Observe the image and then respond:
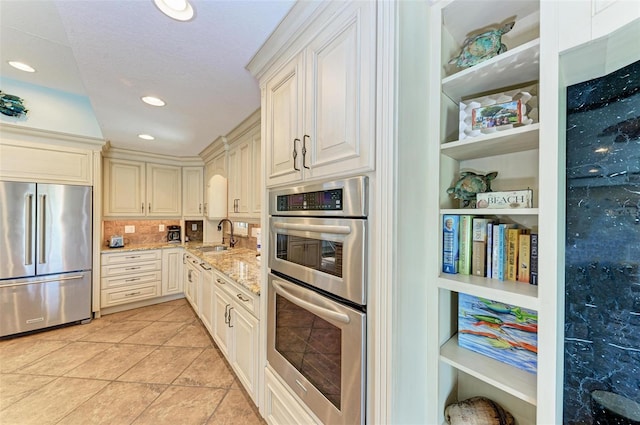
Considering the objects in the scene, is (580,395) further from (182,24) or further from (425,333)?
(182,24)

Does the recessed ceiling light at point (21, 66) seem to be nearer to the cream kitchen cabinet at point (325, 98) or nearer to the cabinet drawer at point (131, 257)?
the cabinet drawer at point (131, 257)

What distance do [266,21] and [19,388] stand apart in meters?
3.26

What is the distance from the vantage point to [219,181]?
363cm

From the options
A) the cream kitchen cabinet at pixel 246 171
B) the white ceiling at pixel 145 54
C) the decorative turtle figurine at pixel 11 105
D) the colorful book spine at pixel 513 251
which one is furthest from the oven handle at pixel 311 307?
the decorative turtle figurine at pixel 11 105

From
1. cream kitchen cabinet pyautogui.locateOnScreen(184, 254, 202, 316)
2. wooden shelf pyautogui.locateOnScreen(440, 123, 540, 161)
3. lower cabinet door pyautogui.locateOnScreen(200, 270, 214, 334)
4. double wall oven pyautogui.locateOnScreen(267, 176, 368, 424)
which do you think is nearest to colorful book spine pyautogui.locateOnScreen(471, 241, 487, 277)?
wooden shelf pyautogui.locateOnScreen(440, 123, 540, 161)

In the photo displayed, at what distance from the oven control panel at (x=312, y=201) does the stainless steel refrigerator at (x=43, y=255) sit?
127 inches

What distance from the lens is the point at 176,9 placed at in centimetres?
116

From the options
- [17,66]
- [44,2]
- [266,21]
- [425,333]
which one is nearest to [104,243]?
[17,66]

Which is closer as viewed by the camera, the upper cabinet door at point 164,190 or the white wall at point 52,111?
the white wall at point 52,111

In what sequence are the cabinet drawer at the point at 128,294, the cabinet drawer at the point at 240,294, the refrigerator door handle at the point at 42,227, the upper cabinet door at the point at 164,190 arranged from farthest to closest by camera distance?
the upper cabinet door at the point at 164,190
the cabinet drawer at the point at 128,294
the refrigerator door handle at the point at 42,227
the cabinet drawer at the point at 240,294

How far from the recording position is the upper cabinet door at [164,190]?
13.3 feet

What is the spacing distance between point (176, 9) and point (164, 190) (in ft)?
11.9

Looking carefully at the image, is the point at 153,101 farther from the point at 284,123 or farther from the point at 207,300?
the point at 207,300

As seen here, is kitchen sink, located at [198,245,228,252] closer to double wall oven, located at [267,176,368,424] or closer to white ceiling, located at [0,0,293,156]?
white ceiling, located at [0,0,293,156]
